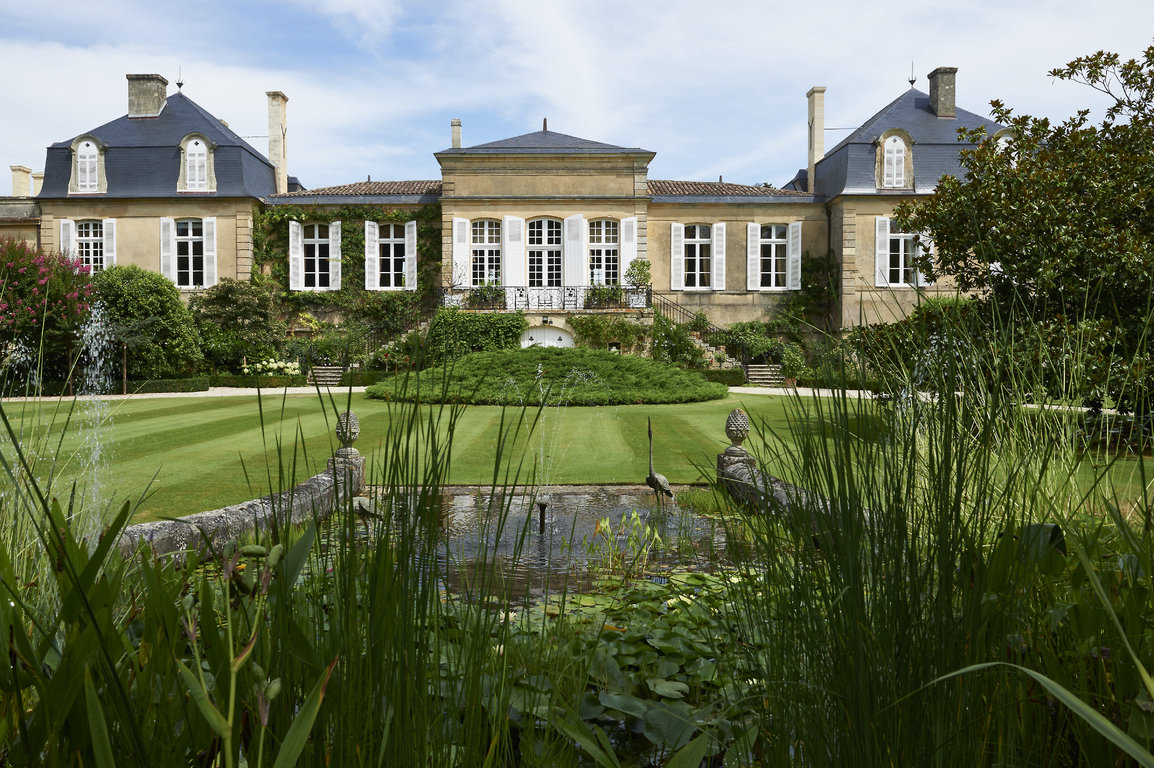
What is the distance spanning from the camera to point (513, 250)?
70.5ft

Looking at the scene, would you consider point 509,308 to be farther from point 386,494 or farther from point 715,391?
point 386,494

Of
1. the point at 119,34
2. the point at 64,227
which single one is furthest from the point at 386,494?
the point at 64,227

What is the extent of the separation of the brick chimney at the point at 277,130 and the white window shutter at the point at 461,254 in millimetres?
6014

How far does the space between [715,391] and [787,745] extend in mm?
13096

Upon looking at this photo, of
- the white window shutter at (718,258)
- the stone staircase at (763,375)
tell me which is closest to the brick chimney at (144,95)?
the white window shutter at (718,258)

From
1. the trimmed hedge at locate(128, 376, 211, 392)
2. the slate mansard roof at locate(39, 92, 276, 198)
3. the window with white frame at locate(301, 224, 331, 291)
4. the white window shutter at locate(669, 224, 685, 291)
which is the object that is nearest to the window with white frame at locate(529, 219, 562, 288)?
the white window shutter at locate(669, 224, 685, 291)

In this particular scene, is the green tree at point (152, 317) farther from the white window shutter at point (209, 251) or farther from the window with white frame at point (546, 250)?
the window with white frame at point (546, 250)

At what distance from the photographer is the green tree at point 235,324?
62.4 ft

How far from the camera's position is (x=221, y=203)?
21.2 m

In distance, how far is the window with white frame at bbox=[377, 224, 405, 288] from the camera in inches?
866

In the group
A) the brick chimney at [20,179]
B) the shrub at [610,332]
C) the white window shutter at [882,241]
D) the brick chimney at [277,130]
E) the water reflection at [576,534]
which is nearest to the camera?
the water reflection at [576,534]

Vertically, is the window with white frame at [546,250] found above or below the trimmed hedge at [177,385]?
above

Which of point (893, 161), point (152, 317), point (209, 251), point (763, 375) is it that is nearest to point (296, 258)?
point (209, 251)

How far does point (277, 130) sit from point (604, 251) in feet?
34.1
